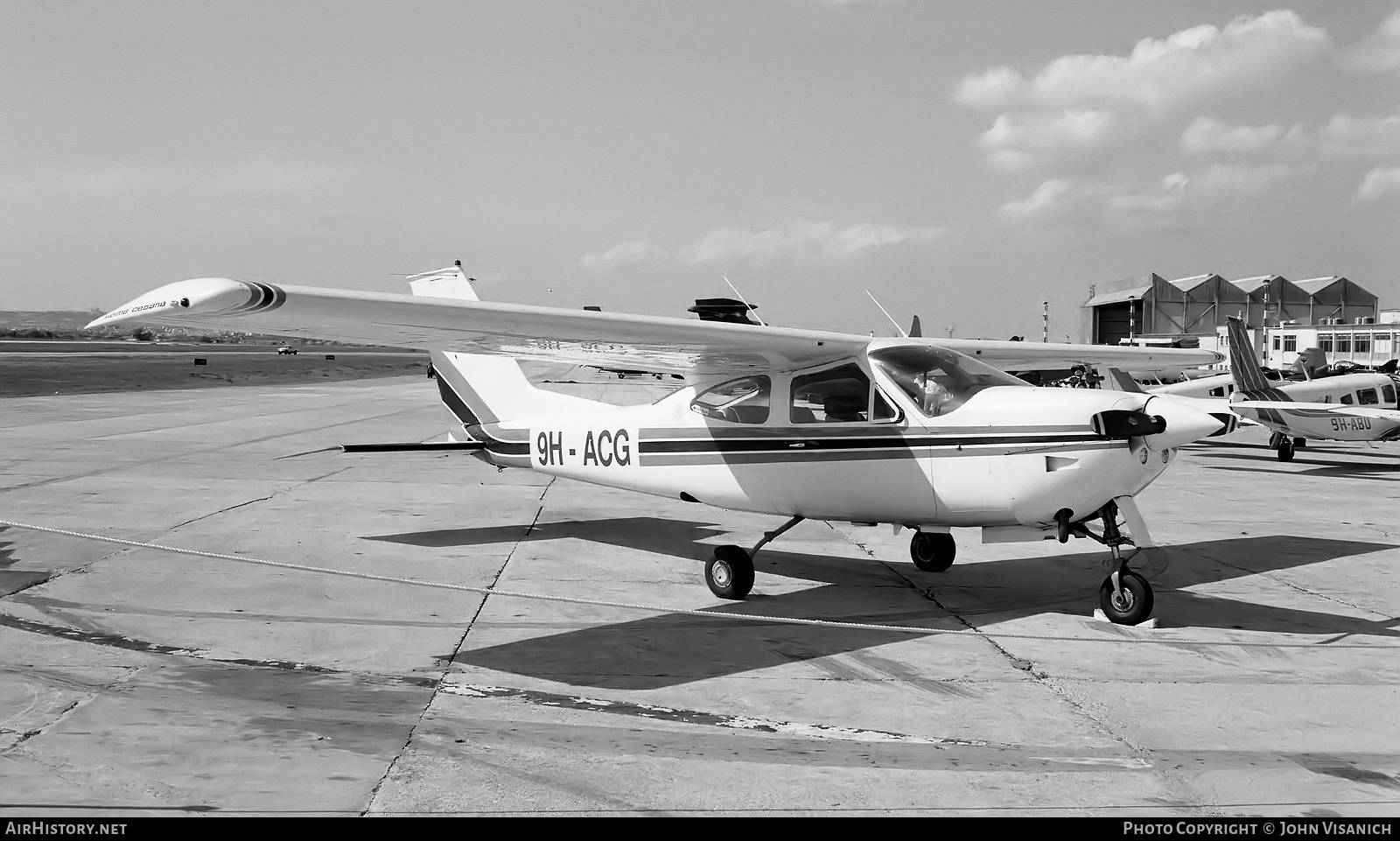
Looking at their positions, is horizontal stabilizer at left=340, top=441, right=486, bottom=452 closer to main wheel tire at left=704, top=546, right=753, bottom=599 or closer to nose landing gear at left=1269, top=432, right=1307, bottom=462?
main wheel tire at left=704, top=546, right=753, bottom=599

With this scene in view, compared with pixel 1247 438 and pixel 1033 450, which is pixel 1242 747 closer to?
pixel 1033 450

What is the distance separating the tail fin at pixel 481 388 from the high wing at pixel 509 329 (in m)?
1.17

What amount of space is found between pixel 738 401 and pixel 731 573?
1506 millimetres

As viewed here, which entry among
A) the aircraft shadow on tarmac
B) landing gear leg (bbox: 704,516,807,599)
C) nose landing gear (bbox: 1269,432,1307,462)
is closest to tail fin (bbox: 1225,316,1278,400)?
nose landing gear (bbox: 1269,432,1307,462)

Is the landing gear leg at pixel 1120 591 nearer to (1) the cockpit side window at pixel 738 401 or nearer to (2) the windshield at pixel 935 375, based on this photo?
(2) the windshield at pixel 935 375

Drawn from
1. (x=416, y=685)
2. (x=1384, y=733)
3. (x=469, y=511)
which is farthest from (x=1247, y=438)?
(x=416, y=685)

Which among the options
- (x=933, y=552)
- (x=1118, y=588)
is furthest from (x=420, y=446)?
(x=1118, y=588)

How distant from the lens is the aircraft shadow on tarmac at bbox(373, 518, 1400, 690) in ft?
21.1

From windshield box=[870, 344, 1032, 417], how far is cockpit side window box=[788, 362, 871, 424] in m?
0.23

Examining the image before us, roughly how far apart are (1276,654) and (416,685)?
5.31 meters

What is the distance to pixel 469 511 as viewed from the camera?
12.8 m

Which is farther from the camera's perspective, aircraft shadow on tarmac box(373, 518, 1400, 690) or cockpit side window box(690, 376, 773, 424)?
cockpit side window box(690, 376, 773, 424)

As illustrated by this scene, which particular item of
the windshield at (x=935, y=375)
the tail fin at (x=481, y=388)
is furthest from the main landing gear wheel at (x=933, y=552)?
the tail fin at (x=481, y=388)

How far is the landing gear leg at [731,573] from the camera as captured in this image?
8172 millimetres
